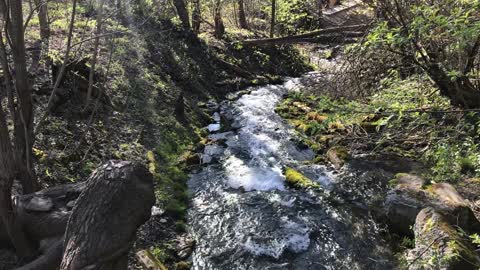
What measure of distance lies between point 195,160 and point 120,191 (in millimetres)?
6341

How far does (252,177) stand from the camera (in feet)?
32.7

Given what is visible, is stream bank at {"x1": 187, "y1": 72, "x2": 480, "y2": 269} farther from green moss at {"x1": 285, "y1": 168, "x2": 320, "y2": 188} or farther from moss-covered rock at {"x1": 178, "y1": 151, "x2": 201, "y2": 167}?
Result: moss-covered rock at {"x1": 178, "y1": 151, "x2": 201, "y2": 167}

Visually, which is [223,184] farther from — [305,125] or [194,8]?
[194,8]

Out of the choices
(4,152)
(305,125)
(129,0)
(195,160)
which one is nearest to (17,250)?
(4,152)

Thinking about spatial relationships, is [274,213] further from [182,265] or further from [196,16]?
[196,16]

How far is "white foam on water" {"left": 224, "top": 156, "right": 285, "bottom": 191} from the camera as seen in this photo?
9.53 m

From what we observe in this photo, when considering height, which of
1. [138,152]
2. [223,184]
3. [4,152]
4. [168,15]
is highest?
[168,15]

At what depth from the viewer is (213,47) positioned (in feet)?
62.7

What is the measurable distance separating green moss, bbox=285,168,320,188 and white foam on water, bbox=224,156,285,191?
20 cm

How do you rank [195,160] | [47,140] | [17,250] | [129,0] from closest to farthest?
[17,250], [47,140], [195,160], [129,0]

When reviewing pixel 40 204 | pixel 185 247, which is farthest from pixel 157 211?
pixel 40 204

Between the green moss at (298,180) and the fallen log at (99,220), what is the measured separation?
5.38 m

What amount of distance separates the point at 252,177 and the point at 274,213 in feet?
5.73

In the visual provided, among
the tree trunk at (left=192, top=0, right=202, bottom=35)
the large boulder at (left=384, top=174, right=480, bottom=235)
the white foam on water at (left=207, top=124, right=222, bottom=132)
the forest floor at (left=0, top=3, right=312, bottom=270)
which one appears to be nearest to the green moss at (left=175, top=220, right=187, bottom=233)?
the forest floor at (left=0, top=3, right=312, bottom=270)
